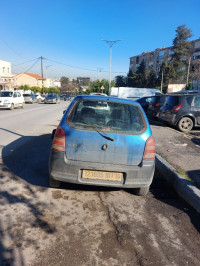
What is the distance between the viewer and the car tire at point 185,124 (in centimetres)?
887

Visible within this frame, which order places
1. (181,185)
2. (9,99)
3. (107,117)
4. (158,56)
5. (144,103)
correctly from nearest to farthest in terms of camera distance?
(107,117) < (181,185) < (144,103) < (9,99) < (158,56)

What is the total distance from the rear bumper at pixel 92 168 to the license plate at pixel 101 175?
0.05 meters

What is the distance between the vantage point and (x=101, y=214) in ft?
9.20

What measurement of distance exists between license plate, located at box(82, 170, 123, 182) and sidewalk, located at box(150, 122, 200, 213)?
1307mm

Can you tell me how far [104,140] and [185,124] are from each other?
23.7ft

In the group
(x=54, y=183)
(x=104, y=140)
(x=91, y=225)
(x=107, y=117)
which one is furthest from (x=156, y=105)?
(x=91, y=225)

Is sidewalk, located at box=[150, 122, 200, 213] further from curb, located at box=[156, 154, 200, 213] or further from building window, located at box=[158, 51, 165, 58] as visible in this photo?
building window, located at box=[158, 51, 165, 58]

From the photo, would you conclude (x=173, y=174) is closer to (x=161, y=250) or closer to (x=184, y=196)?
(x=184, y=196)

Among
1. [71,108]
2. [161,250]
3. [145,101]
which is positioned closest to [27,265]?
[161,250]

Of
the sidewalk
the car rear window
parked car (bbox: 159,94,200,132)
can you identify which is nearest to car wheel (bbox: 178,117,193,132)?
parked car (bbox: 159,94,200,132)

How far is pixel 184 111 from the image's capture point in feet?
28.4

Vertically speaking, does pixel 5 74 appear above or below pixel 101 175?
above

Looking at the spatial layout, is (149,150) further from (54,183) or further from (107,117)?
(54,183)

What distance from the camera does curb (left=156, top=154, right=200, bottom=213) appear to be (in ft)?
10.2
